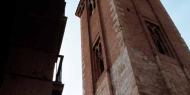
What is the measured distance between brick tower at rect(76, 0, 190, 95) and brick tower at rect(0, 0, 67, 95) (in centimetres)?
565

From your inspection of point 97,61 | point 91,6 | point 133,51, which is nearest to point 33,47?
point 133,51

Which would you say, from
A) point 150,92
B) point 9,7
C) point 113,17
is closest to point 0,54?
point 9,7

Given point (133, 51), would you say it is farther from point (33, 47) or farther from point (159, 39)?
point (33, 47)

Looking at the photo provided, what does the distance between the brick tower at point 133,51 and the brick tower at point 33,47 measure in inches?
223

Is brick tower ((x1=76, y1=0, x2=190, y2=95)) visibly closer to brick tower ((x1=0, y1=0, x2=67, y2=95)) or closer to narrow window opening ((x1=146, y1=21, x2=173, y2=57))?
narrow window opening ((x1=146, y1=21, x2=173, y2=57))

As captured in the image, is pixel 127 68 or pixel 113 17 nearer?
pixel 127 68

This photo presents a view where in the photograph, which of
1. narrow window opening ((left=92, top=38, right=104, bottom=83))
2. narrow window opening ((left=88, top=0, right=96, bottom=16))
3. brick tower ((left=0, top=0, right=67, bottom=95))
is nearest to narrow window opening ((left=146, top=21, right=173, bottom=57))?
narrow window opening ((left=92, top=38, right=104, bottom=83))

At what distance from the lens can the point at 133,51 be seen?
11.1 m

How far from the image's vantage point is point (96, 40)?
588 inches

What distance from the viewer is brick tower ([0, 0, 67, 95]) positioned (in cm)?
362

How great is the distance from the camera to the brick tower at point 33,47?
362 cm

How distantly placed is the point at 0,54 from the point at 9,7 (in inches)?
18.5

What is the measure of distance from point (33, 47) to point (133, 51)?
24.1 feet

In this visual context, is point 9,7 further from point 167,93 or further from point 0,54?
point 167,93
